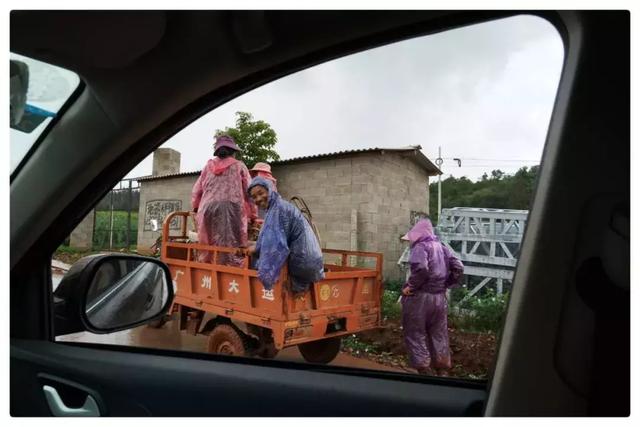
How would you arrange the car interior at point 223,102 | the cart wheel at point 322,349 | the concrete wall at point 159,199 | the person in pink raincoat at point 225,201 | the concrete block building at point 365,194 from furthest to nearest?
1. the concrete wall at point 159,199
2. the concrete block building at point 365,194
3. the person in pink raincoat at point 225,201
4. the cart wheel at point 322,349
5. the car interior at point 223,102

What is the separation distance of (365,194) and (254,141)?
73.4 inches

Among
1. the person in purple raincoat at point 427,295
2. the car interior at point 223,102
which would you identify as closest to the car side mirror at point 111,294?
the car interior at point 223,102

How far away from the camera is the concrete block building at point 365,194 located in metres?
5.99

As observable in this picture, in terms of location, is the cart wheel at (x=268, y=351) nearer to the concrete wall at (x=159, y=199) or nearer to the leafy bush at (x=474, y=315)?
the leafy bush at (x=474, y=315)

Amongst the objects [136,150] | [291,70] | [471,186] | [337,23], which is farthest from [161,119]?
[471,186]

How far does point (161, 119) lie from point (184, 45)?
0.21 metres

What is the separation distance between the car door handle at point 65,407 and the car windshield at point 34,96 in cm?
55

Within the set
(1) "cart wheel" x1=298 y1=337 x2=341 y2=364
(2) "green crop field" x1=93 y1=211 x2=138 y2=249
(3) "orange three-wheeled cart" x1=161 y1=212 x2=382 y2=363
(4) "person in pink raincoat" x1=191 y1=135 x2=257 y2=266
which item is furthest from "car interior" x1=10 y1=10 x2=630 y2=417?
(2) "green crop field" x1=93 y1=211 x2=138 y2=249

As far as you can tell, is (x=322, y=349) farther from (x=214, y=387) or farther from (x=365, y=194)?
(x=214, y=387)

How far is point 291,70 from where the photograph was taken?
99cm

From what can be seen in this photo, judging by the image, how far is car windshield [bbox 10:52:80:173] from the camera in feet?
2.99

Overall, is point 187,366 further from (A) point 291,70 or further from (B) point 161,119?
(A) point 291,70

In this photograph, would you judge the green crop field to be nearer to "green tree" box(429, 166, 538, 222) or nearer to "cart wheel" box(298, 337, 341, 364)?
"cart wheel" box(298, 337, 341, 364)

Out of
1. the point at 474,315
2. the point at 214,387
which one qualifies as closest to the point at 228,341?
the point at 474,315
